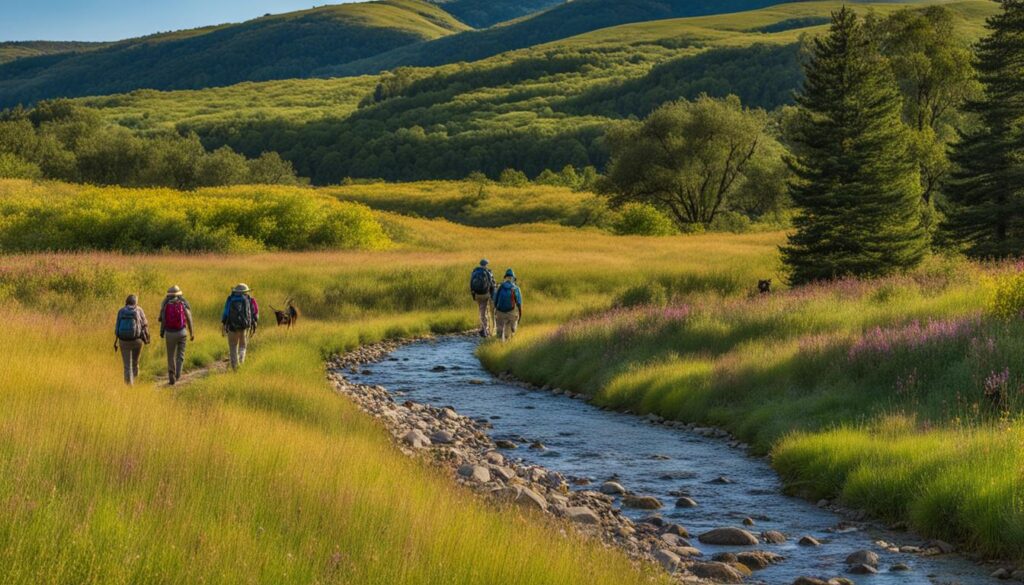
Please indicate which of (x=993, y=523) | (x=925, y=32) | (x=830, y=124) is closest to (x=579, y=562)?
(x=993, y=523)

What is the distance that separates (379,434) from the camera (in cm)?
1584

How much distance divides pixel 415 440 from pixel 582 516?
188 inches

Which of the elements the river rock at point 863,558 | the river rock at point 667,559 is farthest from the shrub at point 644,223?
the river rock at point 667,559

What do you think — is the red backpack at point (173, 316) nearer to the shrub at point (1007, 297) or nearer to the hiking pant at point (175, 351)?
the hiking pant at point (175, 351)

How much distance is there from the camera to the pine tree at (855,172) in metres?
32.2

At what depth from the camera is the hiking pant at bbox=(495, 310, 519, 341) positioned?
3064cm

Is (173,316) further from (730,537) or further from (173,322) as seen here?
(730,537)

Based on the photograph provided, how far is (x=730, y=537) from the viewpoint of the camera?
38.4 ft

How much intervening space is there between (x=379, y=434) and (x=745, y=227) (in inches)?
2437

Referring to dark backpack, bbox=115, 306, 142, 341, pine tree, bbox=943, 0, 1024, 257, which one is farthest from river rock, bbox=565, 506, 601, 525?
pine tree, bbox=943, 0, 1024, 257

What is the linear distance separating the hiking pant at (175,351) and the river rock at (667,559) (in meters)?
13.1

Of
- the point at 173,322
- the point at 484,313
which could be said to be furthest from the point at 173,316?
the point at 484,313

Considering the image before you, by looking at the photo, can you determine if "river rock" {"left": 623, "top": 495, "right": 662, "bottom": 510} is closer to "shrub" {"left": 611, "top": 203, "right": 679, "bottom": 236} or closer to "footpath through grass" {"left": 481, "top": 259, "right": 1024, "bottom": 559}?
"footpath through grass" {"left": 481, "top": 259, "right": 1024, "bottom": 559}

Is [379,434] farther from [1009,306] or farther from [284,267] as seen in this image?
[284,267]
